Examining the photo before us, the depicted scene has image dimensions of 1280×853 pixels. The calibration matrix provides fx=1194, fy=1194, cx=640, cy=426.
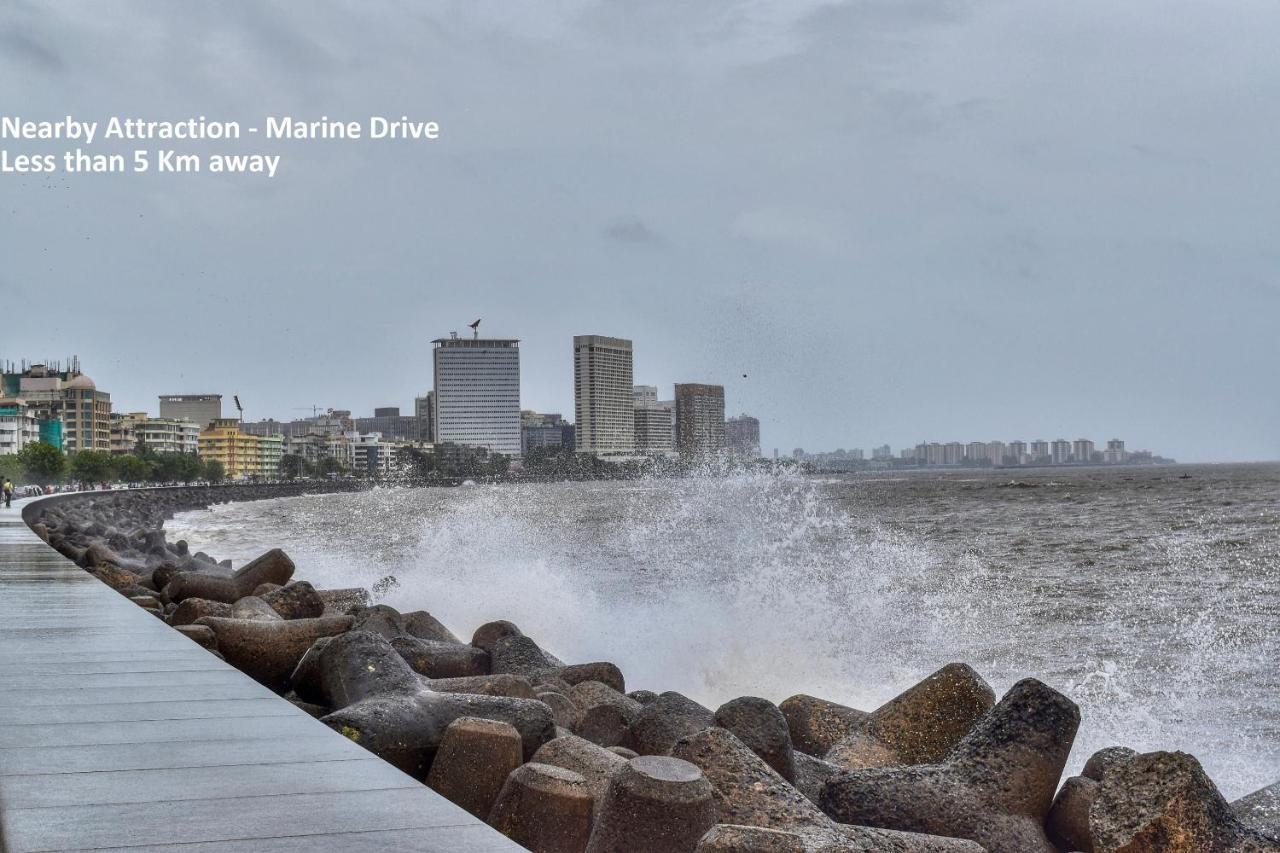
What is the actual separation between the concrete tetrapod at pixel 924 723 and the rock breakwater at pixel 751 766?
1cm

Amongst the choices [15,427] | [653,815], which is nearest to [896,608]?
[653,815]

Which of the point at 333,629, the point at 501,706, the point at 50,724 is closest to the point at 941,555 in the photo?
the point at 333,629

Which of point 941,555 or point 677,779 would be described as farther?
point 941,555

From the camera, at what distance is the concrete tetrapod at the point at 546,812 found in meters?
4.17

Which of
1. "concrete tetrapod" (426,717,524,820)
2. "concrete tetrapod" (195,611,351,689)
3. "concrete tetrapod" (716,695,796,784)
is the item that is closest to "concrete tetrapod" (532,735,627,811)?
"concrete tetrapod" (426,717,524,820)

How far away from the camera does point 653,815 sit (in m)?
3.81

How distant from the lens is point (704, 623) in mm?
14219

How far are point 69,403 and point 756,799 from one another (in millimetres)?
181491

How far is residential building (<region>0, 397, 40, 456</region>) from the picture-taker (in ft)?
441

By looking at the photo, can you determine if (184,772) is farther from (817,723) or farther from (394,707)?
(817,723)

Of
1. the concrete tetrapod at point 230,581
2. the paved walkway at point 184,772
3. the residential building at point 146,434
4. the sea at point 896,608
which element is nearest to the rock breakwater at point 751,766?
the paved walkway at point 184,772

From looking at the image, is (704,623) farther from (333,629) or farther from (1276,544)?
(1276,544)

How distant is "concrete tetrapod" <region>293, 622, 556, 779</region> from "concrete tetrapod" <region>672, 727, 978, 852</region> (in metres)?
1.05

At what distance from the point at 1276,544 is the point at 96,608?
3231cm
